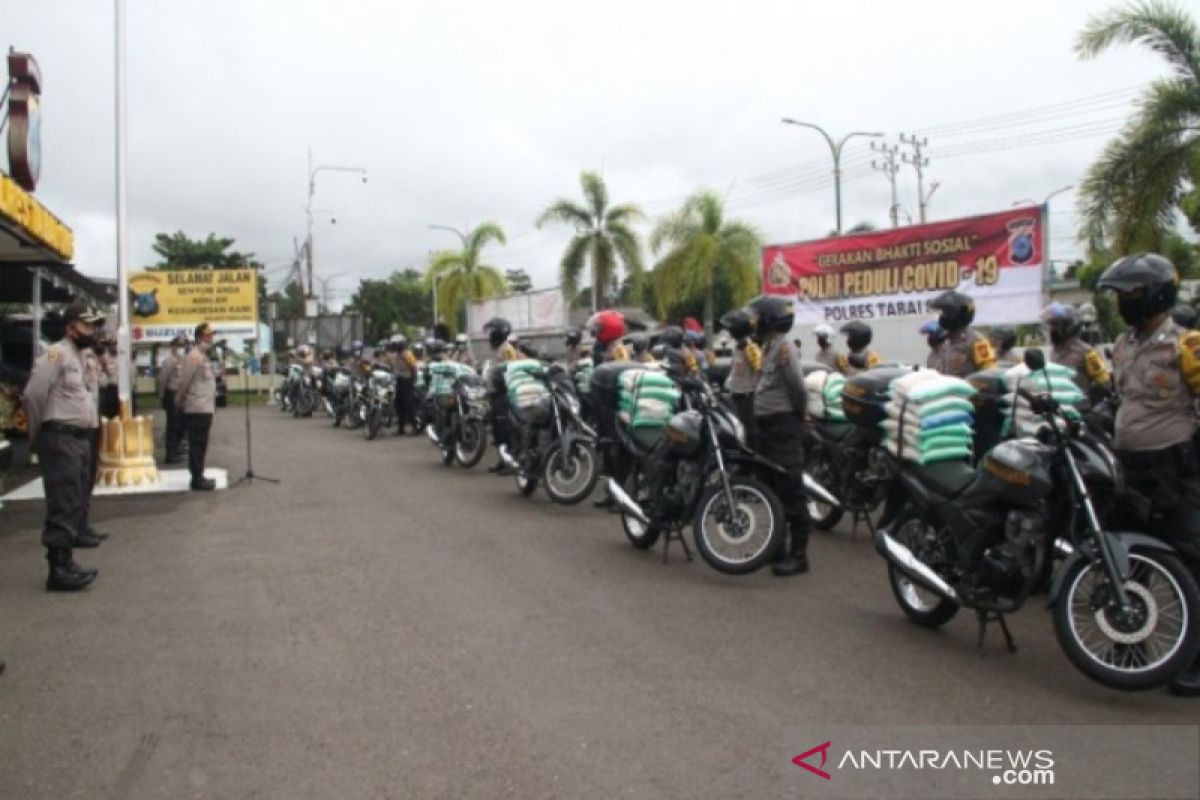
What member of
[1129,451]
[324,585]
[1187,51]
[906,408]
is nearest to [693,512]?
[906,408]

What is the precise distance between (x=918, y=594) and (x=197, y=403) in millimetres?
8835

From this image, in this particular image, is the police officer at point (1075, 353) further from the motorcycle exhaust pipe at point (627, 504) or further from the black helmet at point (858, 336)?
the motorcycle exhaust pipe at point (627, 504)

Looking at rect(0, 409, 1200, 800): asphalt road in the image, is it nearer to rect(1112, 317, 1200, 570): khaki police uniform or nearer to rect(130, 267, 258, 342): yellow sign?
rect(1112, 317, 1200, 570): khaki police uniform

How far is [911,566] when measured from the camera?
5797mm

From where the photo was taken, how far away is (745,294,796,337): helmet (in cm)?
754

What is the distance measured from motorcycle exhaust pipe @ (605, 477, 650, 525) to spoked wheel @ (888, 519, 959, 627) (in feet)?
7.31

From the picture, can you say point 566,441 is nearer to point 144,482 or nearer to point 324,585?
point 324,585

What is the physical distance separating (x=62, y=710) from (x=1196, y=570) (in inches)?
206

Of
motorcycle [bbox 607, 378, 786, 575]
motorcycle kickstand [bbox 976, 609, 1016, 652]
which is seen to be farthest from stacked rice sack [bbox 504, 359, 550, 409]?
motorcycle kickstand [bbox 976, 609, 1016, 652]

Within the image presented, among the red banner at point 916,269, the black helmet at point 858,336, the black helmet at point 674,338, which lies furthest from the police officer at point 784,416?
the red banner at point 916,269

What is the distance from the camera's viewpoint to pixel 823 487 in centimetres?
921

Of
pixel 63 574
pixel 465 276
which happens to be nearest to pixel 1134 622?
pixel 63 574

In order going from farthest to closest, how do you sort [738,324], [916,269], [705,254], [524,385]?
[705,254] < [916,269] < [524,385] < [738,324]

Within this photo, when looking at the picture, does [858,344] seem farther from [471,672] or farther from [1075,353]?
[471,672]
